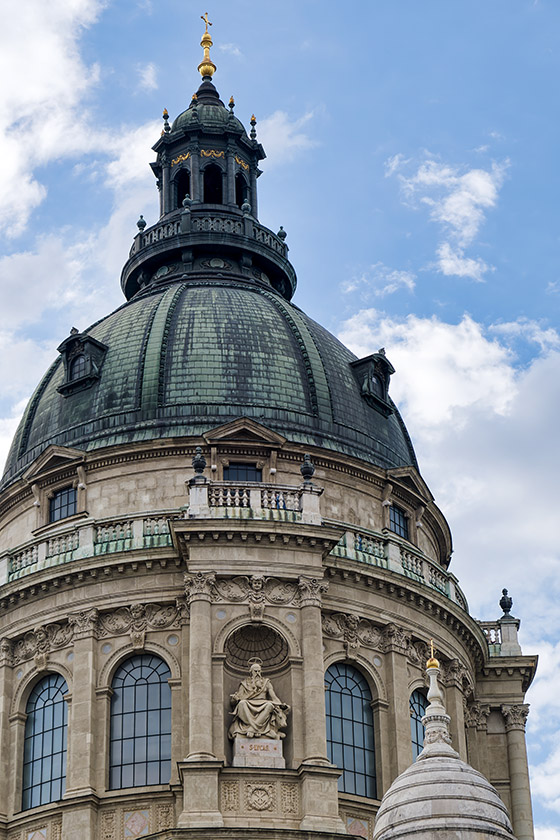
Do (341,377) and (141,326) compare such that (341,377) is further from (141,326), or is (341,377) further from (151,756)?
(151,756)

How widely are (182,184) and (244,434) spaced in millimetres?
14638

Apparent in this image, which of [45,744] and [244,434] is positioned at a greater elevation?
[244,434]

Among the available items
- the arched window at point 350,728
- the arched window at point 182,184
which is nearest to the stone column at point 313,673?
the arched window at point 350,728

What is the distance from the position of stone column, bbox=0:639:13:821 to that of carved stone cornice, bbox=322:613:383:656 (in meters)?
8.59

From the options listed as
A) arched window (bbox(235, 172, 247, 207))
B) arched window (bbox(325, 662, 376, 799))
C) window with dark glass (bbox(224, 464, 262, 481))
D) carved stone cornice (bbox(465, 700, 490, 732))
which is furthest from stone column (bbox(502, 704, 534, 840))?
arched window (bbox(235, 172, 247, 207))

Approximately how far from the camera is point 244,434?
48.9 metres

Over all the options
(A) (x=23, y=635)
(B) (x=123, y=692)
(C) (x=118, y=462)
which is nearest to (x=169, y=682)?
(B) (x=123, y=692)

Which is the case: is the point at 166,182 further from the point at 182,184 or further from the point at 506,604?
the point at 506,604

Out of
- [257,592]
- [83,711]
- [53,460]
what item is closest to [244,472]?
[53,460]

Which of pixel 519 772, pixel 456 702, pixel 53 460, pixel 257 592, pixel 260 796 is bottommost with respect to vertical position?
pixel 260 796

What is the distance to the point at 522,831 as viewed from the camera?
48.8m

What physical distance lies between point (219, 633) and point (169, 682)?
191 centimetres

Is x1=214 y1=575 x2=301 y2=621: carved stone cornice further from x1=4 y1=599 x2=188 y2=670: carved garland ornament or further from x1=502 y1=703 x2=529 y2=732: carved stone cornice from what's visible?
x1=502 y1=703 x2=529 y2=732: carved stone cornice

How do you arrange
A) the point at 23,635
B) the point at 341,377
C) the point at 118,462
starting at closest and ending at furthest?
the point at 23,635 → the point at 118,462 → the point at 341,377
